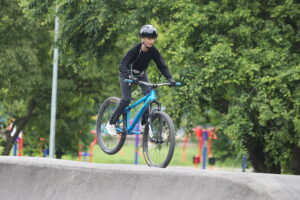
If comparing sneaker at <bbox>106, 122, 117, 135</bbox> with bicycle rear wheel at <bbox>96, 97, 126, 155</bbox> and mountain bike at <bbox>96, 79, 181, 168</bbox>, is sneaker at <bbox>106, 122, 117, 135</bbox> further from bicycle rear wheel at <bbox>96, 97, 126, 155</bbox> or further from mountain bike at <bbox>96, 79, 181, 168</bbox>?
bicycle rear wheel at <bbox>96, 97, 126, 155</bbox>

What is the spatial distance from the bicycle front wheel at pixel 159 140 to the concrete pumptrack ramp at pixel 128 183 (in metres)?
0.58

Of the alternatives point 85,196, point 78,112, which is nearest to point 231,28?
point 85,196

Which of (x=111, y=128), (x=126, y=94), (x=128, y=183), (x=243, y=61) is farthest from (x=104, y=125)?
(x=243, y=61)

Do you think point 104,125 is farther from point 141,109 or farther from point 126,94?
point 141,109

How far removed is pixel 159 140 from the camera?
7164 millimetres

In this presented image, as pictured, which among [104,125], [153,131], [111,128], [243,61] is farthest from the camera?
[243,61]

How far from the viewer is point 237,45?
601 inches

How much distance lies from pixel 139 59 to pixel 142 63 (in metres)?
0.08

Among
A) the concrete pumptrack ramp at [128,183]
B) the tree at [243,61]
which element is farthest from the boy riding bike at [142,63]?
the tree at [243,61]

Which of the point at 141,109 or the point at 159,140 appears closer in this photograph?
the point at 159,140

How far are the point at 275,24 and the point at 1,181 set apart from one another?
384 inches

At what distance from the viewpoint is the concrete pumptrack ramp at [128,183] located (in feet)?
16.2

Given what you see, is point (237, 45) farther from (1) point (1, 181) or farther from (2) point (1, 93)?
(2) point (1, 93)

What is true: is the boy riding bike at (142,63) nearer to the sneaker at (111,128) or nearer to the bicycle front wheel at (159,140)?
the sneaker at (111,128)
